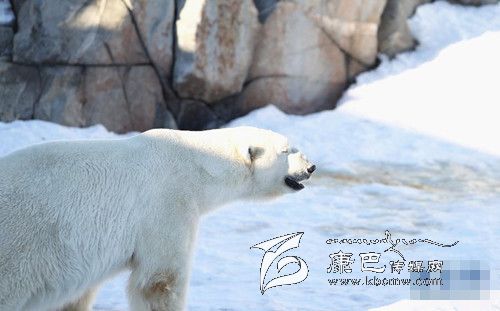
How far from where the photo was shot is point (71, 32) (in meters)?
9.99

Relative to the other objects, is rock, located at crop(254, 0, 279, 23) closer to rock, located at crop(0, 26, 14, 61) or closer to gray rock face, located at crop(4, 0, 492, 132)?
gray rock face, located at crop(4, 0, 492, 132)

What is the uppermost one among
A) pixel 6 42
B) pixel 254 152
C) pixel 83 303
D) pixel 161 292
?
pixel 254 152

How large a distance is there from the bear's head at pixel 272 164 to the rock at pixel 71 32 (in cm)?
603

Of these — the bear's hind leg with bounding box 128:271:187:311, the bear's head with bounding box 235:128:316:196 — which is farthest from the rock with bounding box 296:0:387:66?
the bear's hind leg with bounding box 128:271:187:311

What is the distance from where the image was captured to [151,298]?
154 inches

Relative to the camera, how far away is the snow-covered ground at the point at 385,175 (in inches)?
216

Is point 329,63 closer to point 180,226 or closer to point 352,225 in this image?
point 352,225

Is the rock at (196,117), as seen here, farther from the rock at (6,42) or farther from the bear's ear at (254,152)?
the bear's ear at (254,152)

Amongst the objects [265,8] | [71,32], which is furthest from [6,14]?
[265,8]

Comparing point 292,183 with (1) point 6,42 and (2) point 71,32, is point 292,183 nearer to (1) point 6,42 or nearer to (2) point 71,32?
(2) point 71,32

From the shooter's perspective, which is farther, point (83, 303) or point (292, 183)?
point (292, 183)

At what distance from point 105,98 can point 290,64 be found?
2.56 meters

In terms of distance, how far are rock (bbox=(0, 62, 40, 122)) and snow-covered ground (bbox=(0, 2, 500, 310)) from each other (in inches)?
8.2

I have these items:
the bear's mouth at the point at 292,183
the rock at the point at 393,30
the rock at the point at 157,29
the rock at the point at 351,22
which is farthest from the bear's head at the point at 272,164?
the rock at the point at 393,30
